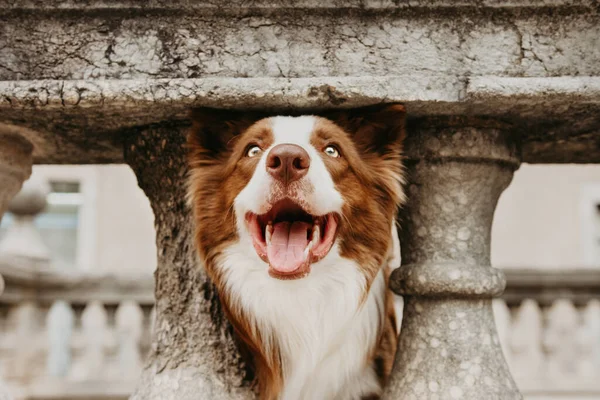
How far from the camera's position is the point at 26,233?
4340 mm

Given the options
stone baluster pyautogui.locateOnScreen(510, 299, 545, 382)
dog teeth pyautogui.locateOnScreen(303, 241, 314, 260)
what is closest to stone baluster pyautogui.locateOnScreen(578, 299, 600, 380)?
stone baluster pyautogui.locateOnScreen(510, 299, 545, 382)

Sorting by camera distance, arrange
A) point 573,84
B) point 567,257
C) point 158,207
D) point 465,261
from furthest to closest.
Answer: point 567,257
point 158,207
point 465,261
point 573,84

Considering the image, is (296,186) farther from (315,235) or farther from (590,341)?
(590,341)

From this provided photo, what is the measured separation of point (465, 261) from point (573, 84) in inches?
19.7

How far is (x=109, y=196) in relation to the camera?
8586 mm

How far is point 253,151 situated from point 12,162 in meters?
0.67

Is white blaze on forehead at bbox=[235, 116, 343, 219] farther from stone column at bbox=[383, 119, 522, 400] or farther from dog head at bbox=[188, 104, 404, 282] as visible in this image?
stone column at bbox=[383, 119, 522, 400]

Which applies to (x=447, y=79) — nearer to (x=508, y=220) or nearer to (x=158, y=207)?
(x=158, y=207)

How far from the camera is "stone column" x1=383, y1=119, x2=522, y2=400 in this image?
6.03 ft

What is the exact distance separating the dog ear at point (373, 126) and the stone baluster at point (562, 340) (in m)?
2.93

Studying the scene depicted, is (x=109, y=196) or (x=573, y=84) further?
(x=109, y=196)

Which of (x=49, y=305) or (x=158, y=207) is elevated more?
(x=158, y=207)

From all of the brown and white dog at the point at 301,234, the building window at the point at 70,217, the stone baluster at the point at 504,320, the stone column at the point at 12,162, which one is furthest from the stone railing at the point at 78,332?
the building window at the point at 70,217

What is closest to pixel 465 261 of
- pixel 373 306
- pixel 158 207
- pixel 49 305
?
pixel 373 306
